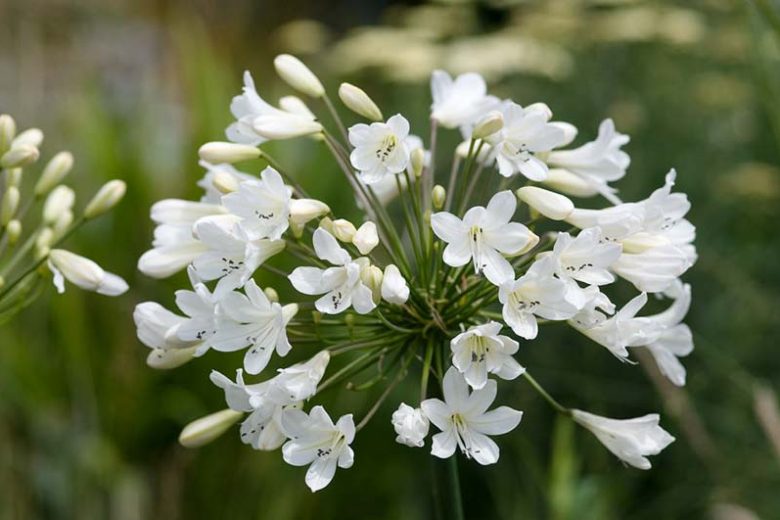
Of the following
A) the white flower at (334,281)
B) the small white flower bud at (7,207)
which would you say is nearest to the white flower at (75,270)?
the small white flower bud at (7,207)

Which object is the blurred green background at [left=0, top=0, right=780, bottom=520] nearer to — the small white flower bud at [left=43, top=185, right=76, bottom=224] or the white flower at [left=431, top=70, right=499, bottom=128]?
the white flower at [left=431, top=70, right=499, bottom=128]

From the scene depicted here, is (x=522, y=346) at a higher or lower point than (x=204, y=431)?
lower

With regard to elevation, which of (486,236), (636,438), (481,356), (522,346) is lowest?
(522,346)

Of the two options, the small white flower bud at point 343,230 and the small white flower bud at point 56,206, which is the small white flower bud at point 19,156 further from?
the small white flower bud at point 343,230

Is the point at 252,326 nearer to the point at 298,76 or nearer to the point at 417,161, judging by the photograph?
the point at 417,161

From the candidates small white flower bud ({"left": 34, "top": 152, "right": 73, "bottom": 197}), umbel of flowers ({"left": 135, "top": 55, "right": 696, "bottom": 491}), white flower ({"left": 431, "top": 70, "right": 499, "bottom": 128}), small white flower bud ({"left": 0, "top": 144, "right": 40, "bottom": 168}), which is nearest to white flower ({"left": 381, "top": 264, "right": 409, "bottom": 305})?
umbel of flowers ({"left": 135, "top": 55, "right": 696, "bottom": 491})

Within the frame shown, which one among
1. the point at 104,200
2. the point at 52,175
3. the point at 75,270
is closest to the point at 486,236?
the point at 75,270
